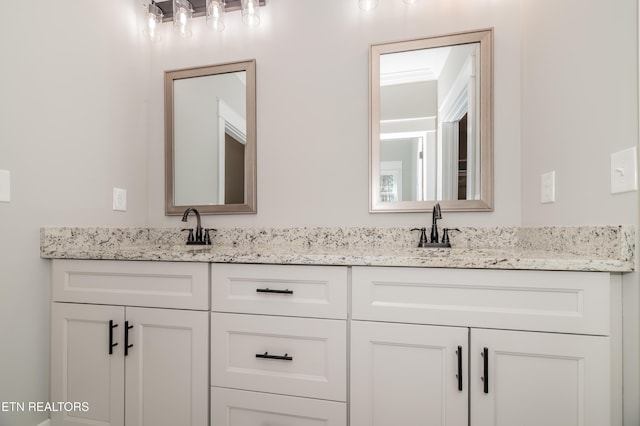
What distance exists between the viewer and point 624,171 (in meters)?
0.85

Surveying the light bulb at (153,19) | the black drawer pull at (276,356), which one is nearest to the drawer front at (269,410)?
the black drawer pull at (276,356)

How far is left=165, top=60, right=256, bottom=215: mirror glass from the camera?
173cm

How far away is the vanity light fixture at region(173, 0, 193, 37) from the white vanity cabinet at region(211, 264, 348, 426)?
1492 millimetres

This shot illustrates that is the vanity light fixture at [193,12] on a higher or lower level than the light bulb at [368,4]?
higher

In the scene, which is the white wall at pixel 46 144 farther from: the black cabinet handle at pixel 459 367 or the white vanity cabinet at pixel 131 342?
the black cabinet handle at pixel 459 367

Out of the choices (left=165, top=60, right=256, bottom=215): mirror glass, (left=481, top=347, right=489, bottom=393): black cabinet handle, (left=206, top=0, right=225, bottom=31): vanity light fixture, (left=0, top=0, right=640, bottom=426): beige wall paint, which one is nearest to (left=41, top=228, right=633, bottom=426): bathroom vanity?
(left=481, top=347, right=489, bottom=393): black cabinet handle

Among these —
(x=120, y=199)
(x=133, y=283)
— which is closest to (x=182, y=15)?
(x=120, y=199)

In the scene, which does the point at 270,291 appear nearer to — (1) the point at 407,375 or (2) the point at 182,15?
(1) the point at 407,375

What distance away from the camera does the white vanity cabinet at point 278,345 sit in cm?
106

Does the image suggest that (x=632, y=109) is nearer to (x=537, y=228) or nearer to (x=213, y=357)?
(x=537, y=228)

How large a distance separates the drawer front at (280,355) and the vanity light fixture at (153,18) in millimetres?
1727

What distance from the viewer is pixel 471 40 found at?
1494 millimetres

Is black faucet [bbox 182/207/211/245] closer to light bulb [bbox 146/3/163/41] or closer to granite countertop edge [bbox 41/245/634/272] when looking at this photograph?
granite countertop edge [bbox 41/245/634/272]

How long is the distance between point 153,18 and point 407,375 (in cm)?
227
